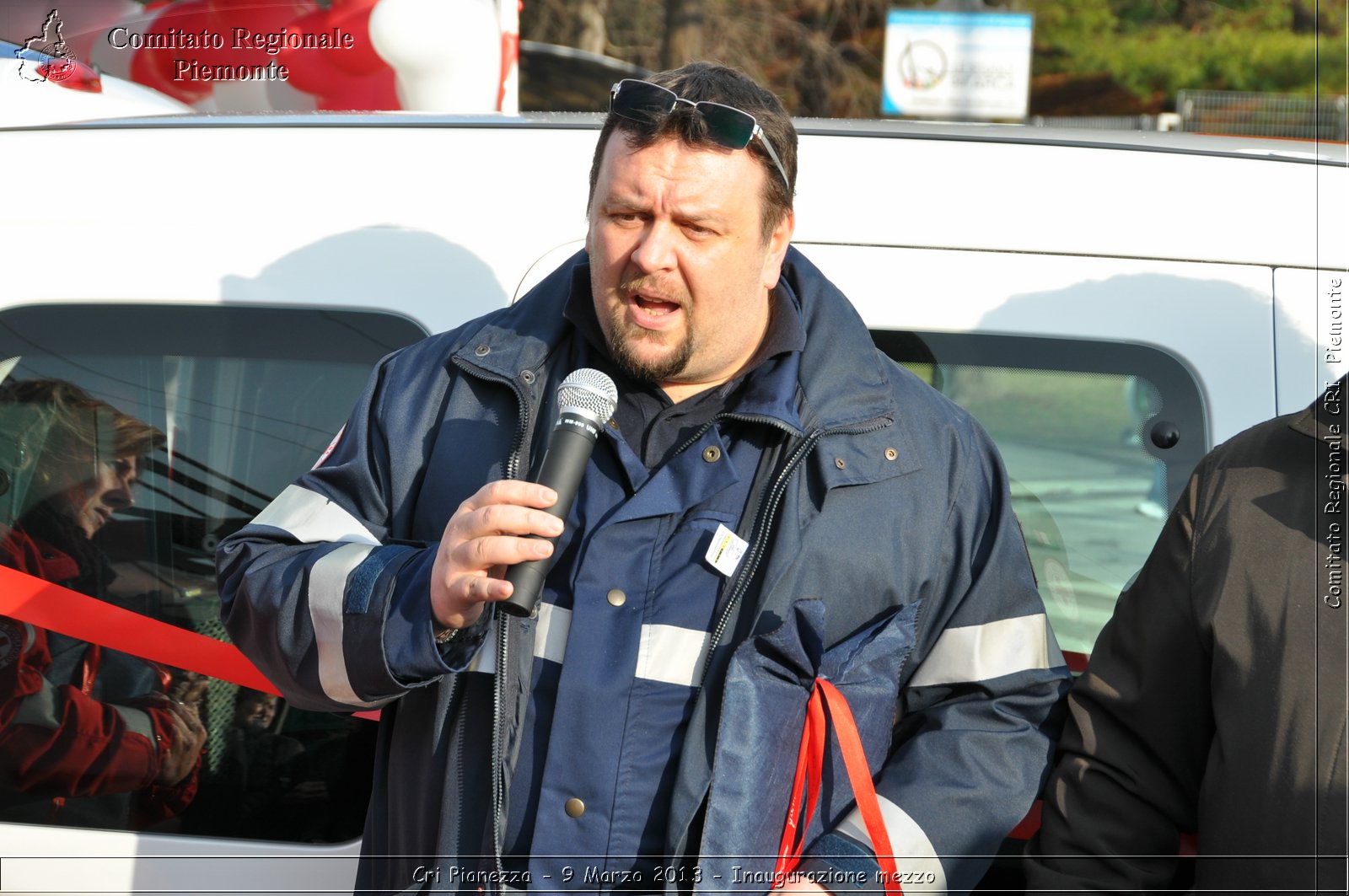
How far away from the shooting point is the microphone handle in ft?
5.68

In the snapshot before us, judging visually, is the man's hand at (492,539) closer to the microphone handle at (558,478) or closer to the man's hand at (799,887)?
the microphone handle at (558,478)

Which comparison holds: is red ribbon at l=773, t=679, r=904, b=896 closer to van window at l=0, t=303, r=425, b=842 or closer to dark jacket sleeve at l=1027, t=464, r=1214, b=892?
dark jacket sleeve at l=1027, t=464, r=1214, b=892

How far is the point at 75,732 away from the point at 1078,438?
76.3 inches

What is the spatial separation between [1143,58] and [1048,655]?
1648 cm

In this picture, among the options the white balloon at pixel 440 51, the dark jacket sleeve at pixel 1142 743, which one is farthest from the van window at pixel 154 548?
the dark jacket sleeve at pixel 1142 743

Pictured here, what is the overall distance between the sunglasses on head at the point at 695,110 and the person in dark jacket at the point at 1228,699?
0.86m

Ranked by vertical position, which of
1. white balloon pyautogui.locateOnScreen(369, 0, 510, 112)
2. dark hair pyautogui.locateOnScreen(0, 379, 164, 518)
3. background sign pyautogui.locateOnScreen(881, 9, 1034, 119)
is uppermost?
background sign pyautogui.locateOnScreen(881, 9, 1034, 119)

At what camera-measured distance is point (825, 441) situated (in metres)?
2.09

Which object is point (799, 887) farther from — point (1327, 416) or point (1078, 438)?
point (1078, 438)

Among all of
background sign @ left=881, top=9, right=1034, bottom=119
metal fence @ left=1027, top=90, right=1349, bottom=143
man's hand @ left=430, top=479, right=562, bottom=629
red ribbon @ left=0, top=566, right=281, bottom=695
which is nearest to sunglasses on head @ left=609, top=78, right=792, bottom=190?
man's hand @ left=430, top=479, right=562, bottom=629

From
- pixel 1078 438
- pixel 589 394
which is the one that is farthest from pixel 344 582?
pixel 1078 438

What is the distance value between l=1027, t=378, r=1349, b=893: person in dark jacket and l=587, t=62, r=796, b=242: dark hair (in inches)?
31.6

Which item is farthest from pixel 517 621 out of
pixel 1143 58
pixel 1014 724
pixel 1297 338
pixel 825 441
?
pixel 1143 58

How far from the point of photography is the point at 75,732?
8.32 feet
